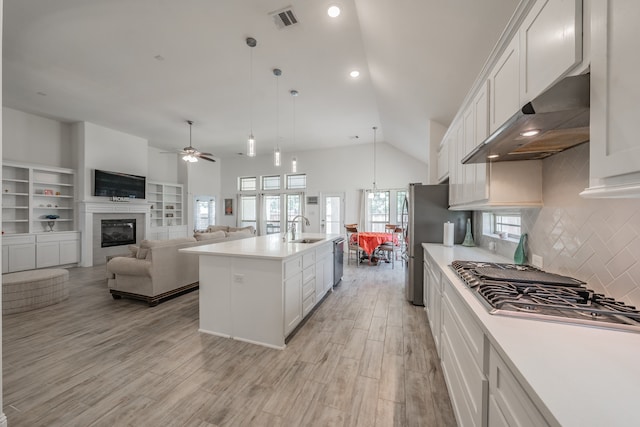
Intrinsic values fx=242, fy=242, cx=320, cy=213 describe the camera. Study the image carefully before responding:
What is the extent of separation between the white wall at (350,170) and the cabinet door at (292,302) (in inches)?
205

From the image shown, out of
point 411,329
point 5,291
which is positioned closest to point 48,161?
point 5,291

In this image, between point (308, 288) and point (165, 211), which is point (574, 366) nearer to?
point (308, 288)

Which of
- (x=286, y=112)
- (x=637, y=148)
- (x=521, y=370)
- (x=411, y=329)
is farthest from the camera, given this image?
(x=286, y=112)

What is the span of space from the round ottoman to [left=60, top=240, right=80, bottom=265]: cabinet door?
2445 millimetres

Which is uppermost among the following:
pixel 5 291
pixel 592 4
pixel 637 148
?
pixel 592 4

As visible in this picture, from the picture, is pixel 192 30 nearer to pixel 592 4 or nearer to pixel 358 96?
pixel 358 96

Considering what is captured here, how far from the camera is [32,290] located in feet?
10.6

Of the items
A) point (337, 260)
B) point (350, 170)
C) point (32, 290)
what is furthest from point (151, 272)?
point (350, 170)

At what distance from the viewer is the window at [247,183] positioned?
9.29 metres

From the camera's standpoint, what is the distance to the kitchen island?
2.39 meters

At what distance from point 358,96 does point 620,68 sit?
4.20 metres

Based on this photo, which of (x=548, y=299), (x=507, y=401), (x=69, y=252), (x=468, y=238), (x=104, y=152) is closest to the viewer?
(x=507, y=401)

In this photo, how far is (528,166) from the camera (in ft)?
6.15

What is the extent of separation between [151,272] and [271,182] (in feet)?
19.9
